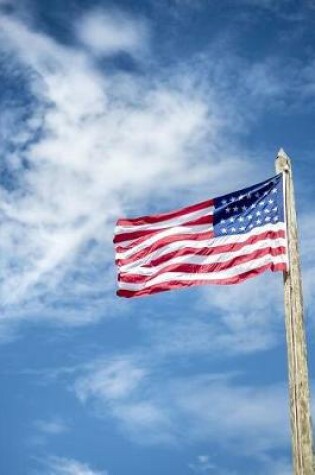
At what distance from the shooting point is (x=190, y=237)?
12.6 m

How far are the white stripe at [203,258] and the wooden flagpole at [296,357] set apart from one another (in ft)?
1.21

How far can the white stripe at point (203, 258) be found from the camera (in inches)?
446

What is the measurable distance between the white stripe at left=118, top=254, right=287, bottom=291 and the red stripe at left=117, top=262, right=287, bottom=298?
0.05 metres

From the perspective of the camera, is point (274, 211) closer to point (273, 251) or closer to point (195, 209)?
point (273, 251)

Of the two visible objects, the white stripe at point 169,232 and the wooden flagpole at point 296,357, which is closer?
the wooden flagpole at point 296,357

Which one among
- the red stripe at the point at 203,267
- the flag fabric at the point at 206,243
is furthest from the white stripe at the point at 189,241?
the red stripe at the point at 203,267

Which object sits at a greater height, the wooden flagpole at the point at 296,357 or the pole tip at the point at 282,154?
the pole tip at the point at 282,154

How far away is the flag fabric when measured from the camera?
1143 centimetres

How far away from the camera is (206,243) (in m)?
12.3

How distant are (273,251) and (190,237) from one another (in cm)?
196

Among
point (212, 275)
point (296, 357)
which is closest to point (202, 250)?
point (212, 275)

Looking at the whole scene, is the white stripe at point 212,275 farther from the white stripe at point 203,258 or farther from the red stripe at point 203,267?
the white stripe at point 203,258

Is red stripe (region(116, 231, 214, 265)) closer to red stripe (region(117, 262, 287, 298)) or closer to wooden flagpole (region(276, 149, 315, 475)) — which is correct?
red stripe (region(117, 262, 287, 298))

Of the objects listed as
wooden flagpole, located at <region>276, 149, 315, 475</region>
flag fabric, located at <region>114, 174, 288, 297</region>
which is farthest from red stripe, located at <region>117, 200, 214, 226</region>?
wooden flagpole, located at <region>276, 149, 315, 475</region>
